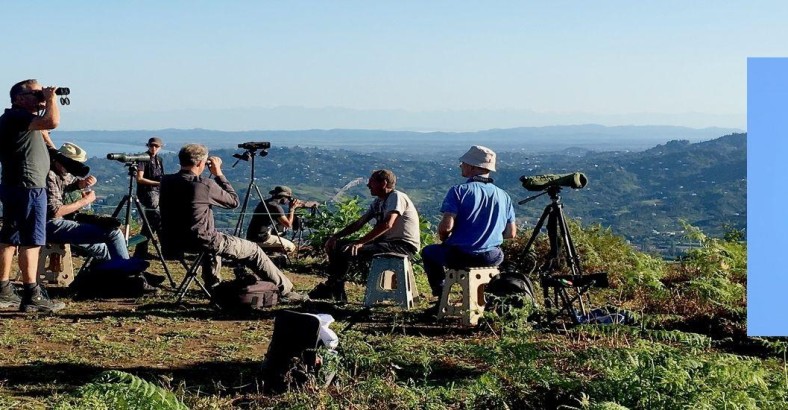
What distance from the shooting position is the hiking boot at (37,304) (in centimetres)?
711

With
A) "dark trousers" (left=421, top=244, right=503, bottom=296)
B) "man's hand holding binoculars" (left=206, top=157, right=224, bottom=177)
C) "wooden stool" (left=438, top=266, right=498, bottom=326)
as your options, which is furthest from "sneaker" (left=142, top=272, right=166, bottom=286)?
"wooden stool" (left=438, top=266, right=498, bottom=326)

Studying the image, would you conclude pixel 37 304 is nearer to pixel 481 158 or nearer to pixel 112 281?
pixel 112 281

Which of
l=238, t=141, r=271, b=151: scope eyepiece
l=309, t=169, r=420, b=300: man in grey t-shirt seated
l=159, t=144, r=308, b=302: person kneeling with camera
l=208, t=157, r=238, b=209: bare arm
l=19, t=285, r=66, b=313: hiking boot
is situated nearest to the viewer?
l=19, t=285, r=66, b=313: hiking boot

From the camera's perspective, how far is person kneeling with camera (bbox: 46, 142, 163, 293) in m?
7.91

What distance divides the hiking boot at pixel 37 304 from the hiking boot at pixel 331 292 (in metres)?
2.05

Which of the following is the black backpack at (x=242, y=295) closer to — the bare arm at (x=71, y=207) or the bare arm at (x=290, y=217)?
the bare arm at (x=71, y=207)

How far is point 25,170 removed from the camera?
6.83m

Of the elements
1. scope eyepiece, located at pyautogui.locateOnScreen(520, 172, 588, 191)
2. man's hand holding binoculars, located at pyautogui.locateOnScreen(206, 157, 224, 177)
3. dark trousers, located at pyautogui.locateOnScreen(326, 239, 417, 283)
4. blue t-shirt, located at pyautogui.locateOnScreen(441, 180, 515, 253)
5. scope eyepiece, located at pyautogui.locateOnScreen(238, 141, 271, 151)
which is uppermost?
scope eyepiece, located at pyautogui.locateOnScreen(238, 141, 271, 151)

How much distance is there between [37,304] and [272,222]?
3217 millimetres

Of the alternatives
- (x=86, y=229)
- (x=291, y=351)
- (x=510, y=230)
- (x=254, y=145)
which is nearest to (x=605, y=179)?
(x=254, y=145)

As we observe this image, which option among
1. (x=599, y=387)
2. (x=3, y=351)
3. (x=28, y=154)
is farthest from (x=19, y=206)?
(x=599, y=387)

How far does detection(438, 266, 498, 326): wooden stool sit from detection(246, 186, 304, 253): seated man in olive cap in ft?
10.4

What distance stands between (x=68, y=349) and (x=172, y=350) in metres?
0.64

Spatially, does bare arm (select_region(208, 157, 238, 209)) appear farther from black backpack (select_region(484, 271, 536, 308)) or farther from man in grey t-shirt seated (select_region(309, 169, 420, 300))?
black backpack (select_region(484, 271, 536, 308))
